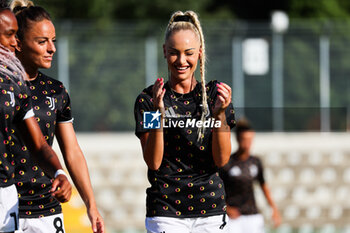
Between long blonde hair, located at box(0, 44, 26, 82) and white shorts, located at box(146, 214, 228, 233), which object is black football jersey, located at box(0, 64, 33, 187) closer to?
long blonde hair, located at box(0, 44, 26, 82)

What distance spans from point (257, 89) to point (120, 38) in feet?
11.0

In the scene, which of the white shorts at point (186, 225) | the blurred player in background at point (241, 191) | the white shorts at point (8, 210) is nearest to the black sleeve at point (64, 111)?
the white shorts at point (186, 225)

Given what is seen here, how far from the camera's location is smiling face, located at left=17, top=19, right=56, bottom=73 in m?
5.00

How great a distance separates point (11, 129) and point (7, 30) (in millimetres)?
469

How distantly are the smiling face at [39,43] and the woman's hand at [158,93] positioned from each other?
0.70 metres

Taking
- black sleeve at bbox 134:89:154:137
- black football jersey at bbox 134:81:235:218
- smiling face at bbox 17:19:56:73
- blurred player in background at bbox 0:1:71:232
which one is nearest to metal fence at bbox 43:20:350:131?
smiling face at bbox 17:19:56:73

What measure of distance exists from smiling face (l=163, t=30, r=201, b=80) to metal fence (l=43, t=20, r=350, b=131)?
46.5ft

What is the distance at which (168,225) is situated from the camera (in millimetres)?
4898

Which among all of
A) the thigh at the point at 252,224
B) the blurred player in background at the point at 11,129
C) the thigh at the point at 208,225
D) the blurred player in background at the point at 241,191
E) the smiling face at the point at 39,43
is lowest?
the thigh at the point at 252,224

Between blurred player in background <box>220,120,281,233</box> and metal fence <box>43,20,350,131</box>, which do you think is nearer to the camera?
blurred player in background <box>220,120,281,233</box>

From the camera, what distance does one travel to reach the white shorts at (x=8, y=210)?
3848mm

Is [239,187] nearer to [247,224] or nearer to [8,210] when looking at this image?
[247,224]

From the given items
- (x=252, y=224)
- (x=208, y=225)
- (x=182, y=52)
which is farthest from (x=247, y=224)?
(x=182, y=52)

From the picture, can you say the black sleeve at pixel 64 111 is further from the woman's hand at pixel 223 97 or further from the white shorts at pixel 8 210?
the white shorts at pixel 8 210
